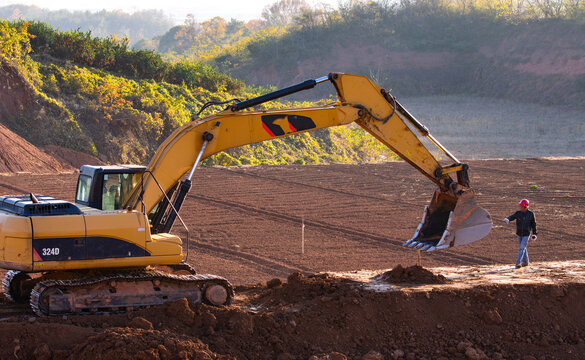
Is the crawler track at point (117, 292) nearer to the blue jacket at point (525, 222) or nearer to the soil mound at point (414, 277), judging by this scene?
the soil mound at point (414, 277)

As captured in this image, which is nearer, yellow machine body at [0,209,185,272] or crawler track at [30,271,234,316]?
yellow machine body at [0,209,185,272]

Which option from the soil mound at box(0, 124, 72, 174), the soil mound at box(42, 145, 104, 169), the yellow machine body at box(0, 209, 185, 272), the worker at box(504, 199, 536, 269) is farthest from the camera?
the soil mound at box(42, 145, 104, 169)

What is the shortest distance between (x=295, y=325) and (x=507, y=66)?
4204 cm

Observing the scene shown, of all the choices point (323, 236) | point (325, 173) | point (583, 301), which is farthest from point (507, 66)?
point (583, 301)

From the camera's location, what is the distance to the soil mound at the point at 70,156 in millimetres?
22859

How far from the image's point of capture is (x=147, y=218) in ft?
31.4

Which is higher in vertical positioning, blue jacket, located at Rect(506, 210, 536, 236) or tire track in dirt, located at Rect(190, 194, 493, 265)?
blue jacket, located at Rect(506, 210, 536, 236)

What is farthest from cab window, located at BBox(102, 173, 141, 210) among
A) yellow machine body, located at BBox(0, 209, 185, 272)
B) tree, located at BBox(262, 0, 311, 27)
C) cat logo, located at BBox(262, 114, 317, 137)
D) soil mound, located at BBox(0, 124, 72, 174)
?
tree, located at BBox(262, 0, 311, 27)

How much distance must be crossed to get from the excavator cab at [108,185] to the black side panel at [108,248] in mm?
979

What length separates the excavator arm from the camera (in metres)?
10.1

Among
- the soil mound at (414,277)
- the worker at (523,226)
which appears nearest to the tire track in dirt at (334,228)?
the worker at (523,226)

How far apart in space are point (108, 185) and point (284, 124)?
2.79m

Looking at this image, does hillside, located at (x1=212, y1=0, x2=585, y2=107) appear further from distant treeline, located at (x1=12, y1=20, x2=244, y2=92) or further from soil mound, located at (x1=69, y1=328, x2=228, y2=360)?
soil mound, located at (x1=69, y1=328, x2=228, y2=360)

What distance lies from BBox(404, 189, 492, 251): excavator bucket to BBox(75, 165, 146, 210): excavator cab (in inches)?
182
